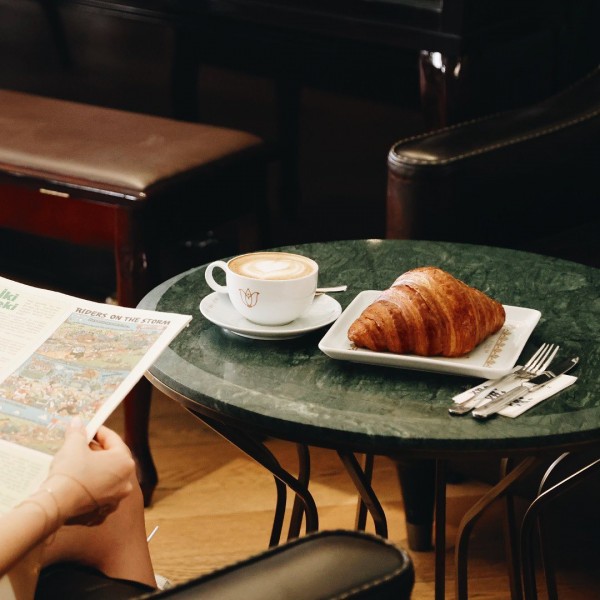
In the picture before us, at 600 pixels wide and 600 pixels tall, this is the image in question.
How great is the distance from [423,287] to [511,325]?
0.40ft

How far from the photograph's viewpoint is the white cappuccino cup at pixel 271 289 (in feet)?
3.85

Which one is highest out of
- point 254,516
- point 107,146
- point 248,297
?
point 248,297

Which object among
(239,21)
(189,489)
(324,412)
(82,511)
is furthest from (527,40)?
(82,511)

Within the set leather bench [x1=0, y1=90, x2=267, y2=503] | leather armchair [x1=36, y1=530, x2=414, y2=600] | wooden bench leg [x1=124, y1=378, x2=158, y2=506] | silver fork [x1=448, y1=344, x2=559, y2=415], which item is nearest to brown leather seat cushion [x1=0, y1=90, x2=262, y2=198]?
leather bench [x1=0, y1=90, x2=267, y2=503]

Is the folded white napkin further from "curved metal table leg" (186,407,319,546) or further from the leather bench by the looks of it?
the leather bench

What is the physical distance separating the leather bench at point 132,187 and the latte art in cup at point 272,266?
0.61 meters

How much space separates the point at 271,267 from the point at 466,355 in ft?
0.79

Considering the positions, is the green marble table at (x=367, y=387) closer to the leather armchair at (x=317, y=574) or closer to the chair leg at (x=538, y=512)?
the chair leg at (x=538, y=512)

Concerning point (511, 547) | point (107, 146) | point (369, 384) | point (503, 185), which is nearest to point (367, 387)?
point (369, 384)

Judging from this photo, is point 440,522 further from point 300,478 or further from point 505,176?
point 505,176

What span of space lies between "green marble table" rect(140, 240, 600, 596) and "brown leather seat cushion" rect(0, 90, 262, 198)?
53 cm

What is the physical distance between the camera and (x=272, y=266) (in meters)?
1.23

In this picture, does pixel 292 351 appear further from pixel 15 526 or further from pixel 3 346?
pixel 15 526

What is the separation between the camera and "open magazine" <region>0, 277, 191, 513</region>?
36.0 inches
